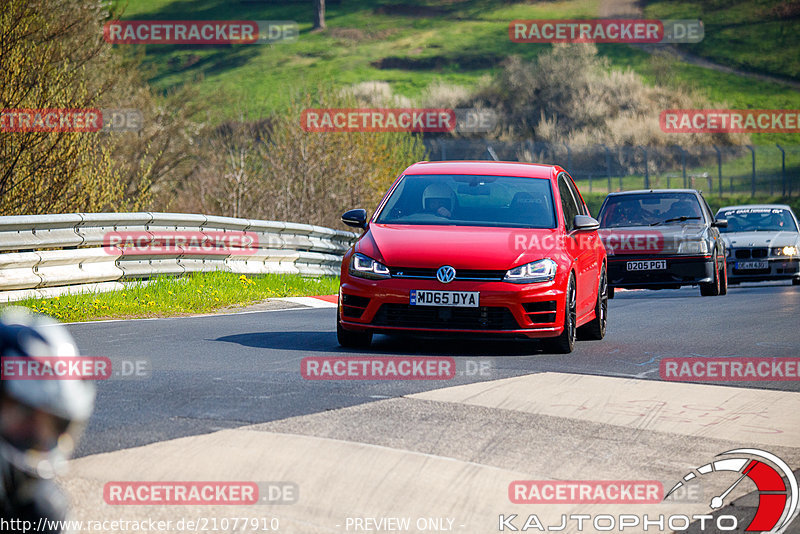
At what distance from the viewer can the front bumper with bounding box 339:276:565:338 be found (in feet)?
31.1

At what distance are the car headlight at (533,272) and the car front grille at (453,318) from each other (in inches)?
11.1

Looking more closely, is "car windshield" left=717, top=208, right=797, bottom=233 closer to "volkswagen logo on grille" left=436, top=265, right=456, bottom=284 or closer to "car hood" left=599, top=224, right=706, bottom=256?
"car hood" left=599, top=224, right=706, bottom=256

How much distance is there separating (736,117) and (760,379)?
213 ft

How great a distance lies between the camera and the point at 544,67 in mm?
74625

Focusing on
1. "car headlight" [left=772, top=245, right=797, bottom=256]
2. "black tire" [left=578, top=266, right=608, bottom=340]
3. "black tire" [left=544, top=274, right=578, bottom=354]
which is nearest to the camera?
"black tire" [left=544, top=274, right=578, bottom=354]

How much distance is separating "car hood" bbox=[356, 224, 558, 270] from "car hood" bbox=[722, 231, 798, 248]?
41.4 ft

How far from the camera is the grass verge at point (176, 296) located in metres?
12.8

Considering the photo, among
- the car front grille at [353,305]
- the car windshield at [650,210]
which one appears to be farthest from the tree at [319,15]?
the car front grille at [353,305]

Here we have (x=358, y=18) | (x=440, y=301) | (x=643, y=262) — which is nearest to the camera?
(x=440, y=301)

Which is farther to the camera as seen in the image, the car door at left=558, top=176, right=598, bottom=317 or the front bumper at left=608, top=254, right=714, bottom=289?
the front bumper at left=608, top=254, right=714, bottom=289

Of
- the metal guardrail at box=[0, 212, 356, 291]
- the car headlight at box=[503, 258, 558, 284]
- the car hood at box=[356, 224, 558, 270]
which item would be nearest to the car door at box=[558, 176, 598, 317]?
the car hood at box=[356, 224, 558, 270]

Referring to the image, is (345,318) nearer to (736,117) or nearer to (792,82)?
(736,117)

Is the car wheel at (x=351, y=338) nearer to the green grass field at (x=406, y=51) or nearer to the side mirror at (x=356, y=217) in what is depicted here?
the side mirror at (x=356, y=217)

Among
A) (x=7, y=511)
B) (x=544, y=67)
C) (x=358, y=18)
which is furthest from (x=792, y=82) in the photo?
(x=7, y=511)
